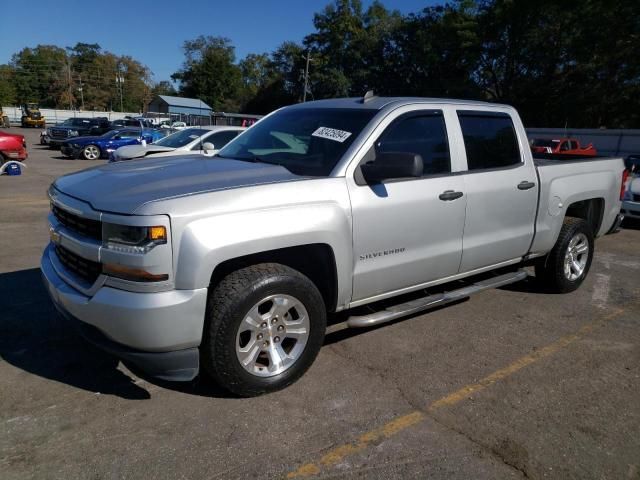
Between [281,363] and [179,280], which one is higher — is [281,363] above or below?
below

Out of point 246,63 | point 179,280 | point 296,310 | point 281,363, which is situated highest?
point 246,63

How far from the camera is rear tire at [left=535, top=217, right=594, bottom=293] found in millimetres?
5090

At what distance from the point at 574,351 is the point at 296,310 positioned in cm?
235

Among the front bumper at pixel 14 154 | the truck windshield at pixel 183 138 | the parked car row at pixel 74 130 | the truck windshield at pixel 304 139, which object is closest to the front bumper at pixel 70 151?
the parked car row at pixel 74 130

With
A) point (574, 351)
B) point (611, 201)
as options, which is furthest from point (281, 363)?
point (611, 201)

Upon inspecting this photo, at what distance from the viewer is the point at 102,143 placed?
861 inches

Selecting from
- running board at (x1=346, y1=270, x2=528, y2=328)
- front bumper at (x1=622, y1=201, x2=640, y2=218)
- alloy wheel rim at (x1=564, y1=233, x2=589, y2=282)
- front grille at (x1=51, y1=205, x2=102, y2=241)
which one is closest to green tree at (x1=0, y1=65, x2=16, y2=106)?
front bumper at (x1=622, y1=201, x2=640, y2=218)

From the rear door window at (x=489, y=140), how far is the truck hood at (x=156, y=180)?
5.52ft

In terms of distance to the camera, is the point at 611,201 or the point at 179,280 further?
the point at 611,201

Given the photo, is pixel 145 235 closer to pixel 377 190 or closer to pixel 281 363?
pixel 281 363

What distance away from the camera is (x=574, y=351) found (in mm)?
4012

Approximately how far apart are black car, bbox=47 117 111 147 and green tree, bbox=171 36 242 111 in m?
56.0

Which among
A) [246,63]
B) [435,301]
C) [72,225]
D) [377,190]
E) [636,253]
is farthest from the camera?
[246,63]

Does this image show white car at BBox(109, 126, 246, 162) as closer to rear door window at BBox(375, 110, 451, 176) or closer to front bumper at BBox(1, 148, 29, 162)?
front bumper at BBox(1, 148, 29, 162)
